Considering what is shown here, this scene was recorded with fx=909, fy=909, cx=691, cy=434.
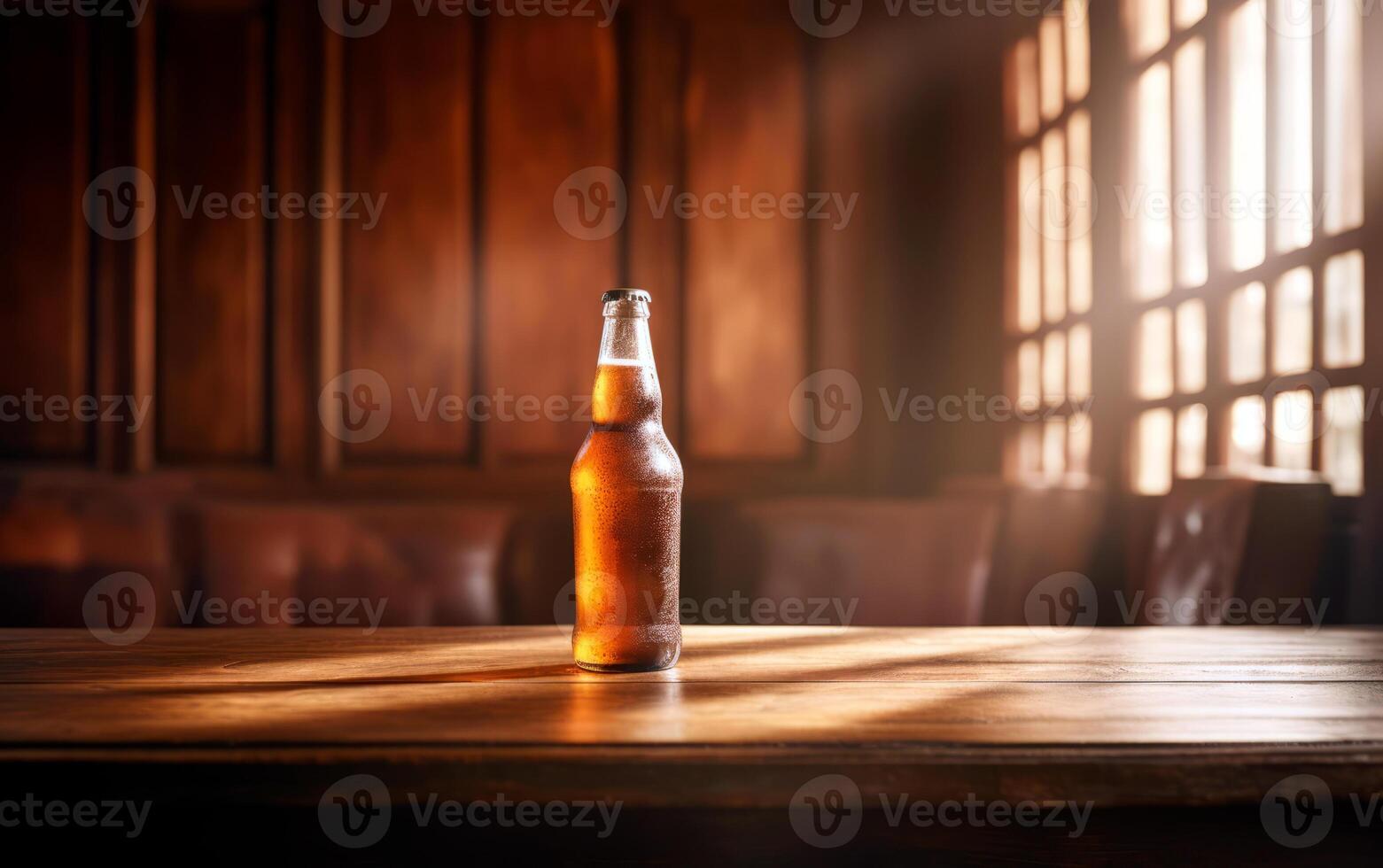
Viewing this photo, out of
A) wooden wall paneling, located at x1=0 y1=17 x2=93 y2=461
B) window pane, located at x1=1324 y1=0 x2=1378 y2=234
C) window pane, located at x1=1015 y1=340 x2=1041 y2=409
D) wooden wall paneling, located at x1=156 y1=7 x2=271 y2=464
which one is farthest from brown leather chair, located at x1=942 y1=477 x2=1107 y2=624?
wooden wall paneling, located at x1=0 y1=17 x2=93 y2=461

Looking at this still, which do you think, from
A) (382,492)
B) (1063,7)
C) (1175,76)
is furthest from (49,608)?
(1063,7)

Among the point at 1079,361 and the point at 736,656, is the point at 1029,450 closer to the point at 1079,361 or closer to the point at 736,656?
the point at 1079,361

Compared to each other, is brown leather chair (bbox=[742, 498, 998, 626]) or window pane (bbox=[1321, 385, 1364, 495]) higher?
window pane (bbox=[1321, 385, 1364, 495])

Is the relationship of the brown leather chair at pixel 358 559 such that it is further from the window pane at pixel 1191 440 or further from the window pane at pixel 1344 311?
the window pane at pixel 1344 311

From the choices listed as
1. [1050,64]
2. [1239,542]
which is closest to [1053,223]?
[1050,64]

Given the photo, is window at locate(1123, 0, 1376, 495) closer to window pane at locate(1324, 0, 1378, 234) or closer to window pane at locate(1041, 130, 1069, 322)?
window pane at locate(1324, 0, 1378, 234)

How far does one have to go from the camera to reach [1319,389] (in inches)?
64.3

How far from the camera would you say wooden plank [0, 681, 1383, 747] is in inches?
25.1

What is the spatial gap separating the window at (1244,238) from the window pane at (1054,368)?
290 millimetres

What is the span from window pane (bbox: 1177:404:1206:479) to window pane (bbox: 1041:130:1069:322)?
59 centimetres

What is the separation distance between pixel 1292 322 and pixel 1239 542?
0.46m

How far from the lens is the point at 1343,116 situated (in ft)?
5.20

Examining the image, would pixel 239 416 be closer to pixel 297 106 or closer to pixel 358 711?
pixel 297 106

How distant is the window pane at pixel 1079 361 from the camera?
Answer: 2.43 meters
